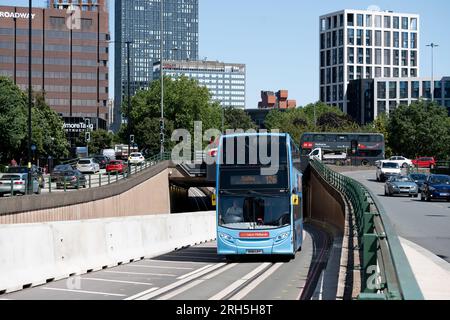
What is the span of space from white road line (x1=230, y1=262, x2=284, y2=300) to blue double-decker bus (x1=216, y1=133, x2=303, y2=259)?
1.06m

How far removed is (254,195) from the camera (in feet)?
83.6

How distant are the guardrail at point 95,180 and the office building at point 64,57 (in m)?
84.0

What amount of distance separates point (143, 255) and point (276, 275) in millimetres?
6611

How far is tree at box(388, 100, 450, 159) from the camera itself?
11288 centimetres

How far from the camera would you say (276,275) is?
21062mm

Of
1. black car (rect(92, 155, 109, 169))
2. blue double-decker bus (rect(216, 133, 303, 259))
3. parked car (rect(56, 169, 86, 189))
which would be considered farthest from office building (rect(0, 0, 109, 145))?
blue double-decker bus (rect(216, 133, 303, 259))

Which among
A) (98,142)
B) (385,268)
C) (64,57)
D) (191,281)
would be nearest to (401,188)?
(191,281)

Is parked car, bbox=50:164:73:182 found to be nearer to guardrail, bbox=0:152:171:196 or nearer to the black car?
guardrail, bbox=0:152:171:196

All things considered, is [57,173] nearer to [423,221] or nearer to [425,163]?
[423,221]

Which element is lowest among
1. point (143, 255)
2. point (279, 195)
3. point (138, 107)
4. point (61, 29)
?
point (143, 255)

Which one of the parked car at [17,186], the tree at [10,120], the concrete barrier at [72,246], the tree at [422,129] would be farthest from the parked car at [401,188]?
the tree at [422,129]

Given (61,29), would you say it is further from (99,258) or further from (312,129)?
(99,258)

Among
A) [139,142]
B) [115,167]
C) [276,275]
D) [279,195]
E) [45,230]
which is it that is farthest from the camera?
[139,142]
